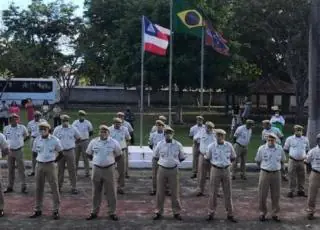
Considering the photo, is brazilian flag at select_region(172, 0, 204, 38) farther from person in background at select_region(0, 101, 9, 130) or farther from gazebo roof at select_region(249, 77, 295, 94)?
gazebo roof at select_region(249, 77, 295, 94)

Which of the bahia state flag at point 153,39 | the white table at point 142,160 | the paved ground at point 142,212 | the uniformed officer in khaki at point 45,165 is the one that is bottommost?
the paved ground at point 142,212

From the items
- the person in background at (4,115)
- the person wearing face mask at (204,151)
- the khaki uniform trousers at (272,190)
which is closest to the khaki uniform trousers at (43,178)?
the person wearing face mask at (204,151)

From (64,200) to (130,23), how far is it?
69.6 feet

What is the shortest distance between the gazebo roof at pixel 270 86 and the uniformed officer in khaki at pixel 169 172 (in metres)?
32.2

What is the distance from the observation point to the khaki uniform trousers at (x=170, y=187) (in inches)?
493

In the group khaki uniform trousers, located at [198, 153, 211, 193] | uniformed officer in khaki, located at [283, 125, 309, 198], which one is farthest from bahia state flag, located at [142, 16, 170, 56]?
uniformed officer in khaki, located at [283, 125, 309, 198]

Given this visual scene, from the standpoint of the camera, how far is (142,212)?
43.1ft

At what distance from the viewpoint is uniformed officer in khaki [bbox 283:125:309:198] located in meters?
15.1

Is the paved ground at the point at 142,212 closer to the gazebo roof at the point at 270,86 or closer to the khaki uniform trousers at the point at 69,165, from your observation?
the khaki uniform trousers at the point at 69,165

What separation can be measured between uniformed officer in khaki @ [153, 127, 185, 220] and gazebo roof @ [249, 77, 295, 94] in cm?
3223

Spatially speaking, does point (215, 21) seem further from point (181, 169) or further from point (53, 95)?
point (53, 95)

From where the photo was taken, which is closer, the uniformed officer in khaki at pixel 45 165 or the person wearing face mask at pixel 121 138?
the uniformed officer in khaki at pixel 45 165

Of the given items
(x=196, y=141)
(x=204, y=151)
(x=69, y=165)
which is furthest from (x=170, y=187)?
(x=196, y=141)

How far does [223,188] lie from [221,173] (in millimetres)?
329
